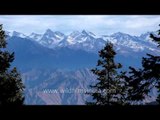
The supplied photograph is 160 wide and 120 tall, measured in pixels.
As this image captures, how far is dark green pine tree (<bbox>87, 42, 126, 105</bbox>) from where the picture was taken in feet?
118

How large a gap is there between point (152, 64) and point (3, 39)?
16.1m

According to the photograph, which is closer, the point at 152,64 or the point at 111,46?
the point at 152,64

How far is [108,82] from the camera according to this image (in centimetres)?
3706

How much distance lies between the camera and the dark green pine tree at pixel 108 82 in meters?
36.0
